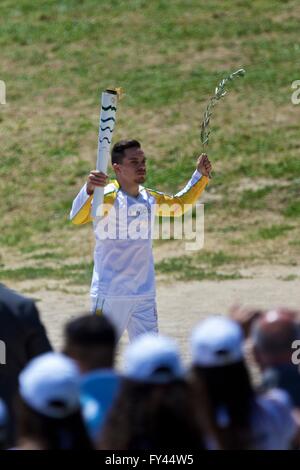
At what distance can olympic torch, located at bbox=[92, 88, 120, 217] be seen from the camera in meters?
9.04

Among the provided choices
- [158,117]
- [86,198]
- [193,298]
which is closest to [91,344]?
[86,198]

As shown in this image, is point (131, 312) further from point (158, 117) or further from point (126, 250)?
point (158, 117)

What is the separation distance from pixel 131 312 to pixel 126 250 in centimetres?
45

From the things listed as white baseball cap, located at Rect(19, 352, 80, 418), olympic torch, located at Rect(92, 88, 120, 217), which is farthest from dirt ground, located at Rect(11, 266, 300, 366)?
white baseball cap, located at Rect(19, 352, 80, 418)

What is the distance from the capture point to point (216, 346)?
15.6 feet

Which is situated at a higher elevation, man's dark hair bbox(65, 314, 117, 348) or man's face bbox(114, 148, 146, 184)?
man's face bbox(114, 148, 146, 184)

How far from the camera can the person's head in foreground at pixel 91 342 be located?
518 centimetres

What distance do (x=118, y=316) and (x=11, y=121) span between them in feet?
48.5

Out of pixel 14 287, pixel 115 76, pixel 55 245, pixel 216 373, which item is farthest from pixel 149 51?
pixel 216 373

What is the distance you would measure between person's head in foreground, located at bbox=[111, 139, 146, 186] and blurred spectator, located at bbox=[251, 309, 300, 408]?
13.9 feet

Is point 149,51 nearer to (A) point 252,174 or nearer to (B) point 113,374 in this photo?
(A) point 252,174

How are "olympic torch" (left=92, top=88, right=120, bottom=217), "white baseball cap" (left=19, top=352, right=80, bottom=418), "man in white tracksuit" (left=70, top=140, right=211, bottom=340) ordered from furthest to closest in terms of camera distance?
"man in white tracksuit" (left=70, top=140, right=211, bottom=340), "olympic torch" (left=92, top=88, right=120, bottom=217), "white baseball cap" (left=19, top=352, right=80, bottom=418)

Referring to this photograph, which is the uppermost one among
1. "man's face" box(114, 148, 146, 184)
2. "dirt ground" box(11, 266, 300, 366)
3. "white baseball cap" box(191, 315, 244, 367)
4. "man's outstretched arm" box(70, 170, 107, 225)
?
"man's face" box(114, 148, 146, 184)

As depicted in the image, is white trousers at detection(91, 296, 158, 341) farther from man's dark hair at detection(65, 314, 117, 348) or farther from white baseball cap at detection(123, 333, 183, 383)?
white baseball cap at detection(123, 333, 183, 383)
